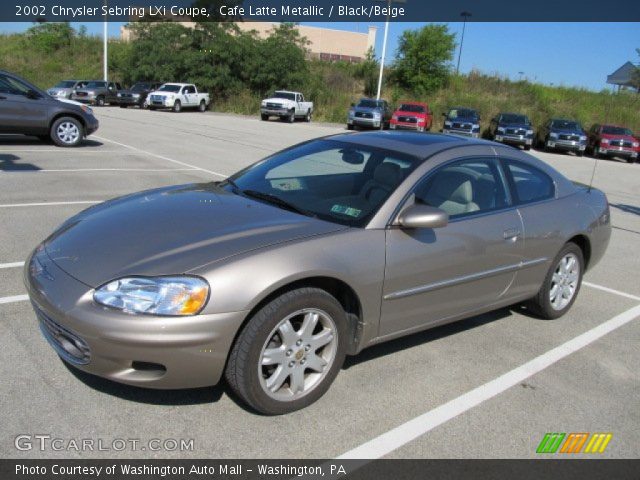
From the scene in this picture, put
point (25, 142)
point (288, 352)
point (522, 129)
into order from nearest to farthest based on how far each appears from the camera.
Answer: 1. point (288, 352)
2. point (25, 142)
3. point (522, 129)

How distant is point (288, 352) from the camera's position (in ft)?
10.4

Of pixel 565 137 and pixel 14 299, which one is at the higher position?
pixel 565 137

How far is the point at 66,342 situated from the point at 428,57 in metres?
46.2

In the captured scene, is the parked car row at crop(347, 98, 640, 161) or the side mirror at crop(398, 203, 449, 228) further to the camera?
the parked car row at crop(347, 98, 640, 161)

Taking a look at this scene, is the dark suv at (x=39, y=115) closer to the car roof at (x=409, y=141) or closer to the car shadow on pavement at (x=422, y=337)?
the car roof at (x=409, y=141)

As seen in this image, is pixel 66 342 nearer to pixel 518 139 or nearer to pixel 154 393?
pixel 154 393

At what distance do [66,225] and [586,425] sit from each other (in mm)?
3424

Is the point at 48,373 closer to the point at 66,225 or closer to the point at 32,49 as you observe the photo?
the point at 66,225

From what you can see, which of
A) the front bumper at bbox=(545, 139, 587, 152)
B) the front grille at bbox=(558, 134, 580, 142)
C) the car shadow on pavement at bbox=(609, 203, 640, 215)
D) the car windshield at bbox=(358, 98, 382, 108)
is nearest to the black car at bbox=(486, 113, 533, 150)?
the front bumper at bbox=(545, 139, 587, 152)

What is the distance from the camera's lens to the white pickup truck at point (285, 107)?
3374cm

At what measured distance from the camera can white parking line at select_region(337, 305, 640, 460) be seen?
2.99m

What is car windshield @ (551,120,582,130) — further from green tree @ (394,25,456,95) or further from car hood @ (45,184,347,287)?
car hood @ (45,184,347,287)

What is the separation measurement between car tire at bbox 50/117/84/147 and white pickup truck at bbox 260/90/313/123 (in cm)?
2090
